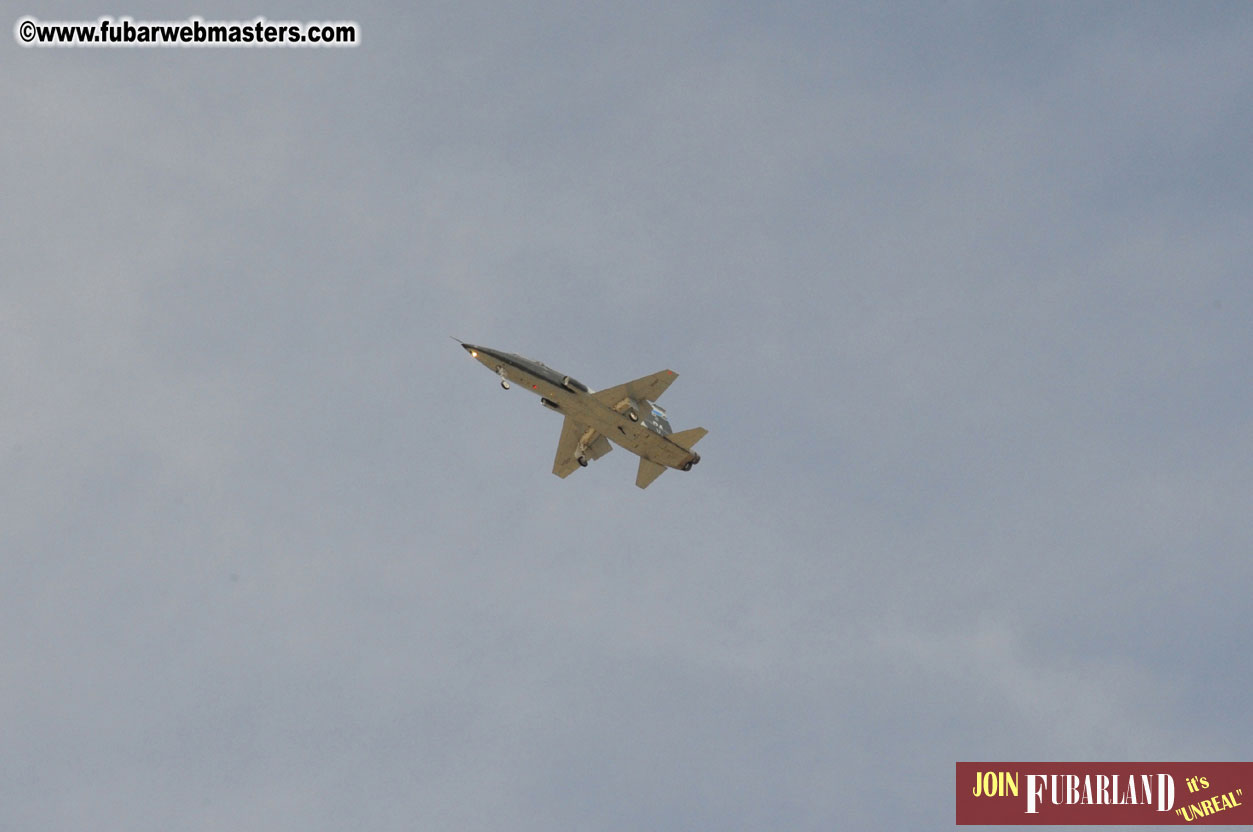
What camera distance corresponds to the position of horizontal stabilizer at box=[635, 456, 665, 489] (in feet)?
319

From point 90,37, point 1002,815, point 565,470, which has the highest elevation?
point 90,37

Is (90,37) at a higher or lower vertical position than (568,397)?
higher

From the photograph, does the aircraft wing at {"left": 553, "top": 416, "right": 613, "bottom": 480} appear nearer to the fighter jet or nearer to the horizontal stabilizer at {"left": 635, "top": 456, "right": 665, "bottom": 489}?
the fighter jet

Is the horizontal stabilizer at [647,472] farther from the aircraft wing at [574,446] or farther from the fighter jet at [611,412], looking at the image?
the aircraft wing at [574,446]

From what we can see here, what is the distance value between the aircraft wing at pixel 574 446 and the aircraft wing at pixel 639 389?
6.66m

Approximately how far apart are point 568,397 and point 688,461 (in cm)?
1199

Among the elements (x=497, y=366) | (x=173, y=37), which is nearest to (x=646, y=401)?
(x=497, y=366)

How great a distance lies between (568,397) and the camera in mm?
89812

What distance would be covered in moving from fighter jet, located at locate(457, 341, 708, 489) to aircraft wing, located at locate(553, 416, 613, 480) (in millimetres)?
84

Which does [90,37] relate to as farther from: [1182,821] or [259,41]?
[1182,821]

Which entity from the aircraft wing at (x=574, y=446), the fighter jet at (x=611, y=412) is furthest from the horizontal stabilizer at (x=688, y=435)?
the aircraft wing at (x=574, y=446)

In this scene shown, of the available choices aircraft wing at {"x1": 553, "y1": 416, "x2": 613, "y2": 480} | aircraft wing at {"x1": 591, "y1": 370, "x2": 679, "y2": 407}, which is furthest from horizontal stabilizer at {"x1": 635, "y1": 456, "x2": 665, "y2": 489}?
aircraft wing at {"x1": 591, "y1": 370, "x2": 679, "y2": 407}

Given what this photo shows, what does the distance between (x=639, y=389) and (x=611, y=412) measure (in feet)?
9.42

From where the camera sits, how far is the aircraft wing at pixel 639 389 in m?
90.6
